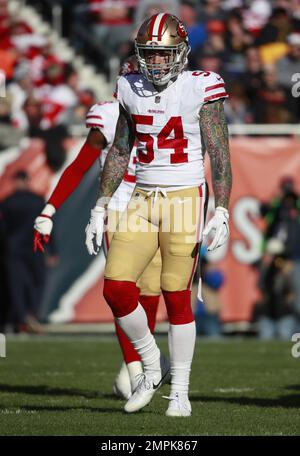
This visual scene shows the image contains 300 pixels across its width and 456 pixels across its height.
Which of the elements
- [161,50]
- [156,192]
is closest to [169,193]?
[156,192]

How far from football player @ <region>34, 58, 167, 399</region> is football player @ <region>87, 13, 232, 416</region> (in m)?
0.61

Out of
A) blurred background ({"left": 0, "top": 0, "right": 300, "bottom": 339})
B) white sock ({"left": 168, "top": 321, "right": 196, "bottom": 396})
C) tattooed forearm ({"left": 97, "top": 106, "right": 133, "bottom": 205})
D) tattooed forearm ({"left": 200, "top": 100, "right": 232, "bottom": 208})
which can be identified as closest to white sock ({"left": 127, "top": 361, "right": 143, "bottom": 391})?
white sock ({"left": 168, "top": 321, "right": 196, "bottom": 396})

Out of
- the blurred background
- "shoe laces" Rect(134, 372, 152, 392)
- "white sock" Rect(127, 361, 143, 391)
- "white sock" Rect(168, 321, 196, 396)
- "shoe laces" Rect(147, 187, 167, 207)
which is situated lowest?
the blurred background

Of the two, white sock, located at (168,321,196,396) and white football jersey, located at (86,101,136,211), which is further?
white football jersey, located at (86,101,136,211)

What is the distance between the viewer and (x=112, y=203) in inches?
298

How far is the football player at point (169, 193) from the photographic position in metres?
6.44

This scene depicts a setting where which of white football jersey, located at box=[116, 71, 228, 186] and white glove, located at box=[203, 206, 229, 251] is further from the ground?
white football jersey, located at box=[116, 71, 228, 186]

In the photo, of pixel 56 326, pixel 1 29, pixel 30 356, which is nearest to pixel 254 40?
pixel 1 29

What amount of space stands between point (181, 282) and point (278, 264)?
6371 mm

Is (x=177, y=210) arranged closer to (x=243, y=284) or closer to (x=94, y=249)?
(x=94, y=249)

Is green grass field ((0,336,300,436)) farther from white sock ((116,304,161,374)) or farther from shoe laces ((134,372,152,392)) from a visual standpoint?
white sock ((116,304,161,374))

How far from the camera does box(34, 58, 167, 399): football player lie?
7.21 m

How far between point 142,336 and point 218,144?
108 centimetres

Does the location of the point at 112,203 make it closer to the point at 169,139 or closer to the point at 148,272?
the point at 148,272
